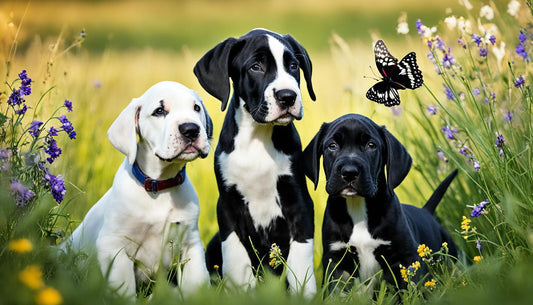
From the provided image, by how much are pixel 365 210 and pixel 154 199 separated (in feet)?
5.17

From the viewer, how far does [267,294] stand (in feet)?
10.9

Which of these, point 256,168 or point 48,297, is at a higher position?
point 256,168

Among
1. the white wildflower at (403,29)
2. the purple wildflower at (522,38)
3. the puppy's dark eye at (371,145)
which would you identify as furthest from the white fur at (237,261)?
the purple wildflower at (522,38)

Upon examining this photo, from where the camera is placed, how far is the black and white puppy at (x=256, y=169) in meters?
4.92

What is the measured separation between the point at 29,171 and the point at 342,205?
2.29m

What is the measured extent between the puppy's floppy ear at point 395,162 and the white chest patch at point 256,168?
75 cm

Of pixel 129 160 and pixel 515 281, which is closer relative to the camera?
pixel 515 281

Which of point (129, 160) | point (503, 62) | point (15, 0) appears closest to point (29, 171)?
point (129, 160)

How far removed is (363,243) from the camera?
4.89 m

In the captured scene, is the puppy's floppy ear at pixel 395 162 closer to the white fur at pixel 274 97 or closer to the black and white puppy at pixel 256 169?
the black and white puppy at pixel 256 169

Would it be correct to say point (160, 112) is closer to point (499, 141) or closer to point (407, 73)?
point (407, 73)

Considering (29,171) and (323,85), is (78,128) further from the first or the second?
(323,85)

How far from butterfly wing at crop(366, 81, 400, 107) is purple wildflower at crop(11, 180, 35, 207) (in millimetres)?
2761

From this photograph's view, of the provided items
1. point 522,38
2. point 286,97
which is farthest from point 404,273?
point 522,38
